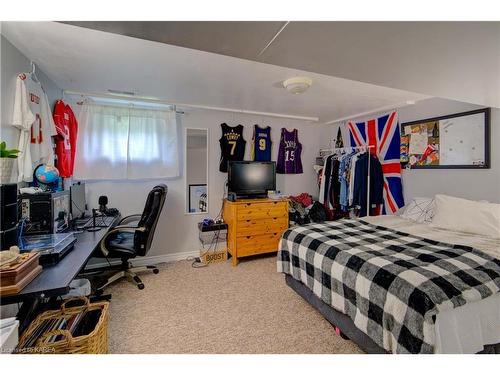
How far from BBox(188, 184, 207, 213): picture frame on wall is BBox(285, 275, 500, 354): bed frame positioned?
1.96m

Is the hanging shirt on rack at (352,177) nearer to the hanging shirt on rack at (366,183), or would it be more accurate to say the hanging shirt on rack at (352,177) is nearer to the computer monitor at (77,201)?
the hanging shirt on rack at (366,183)

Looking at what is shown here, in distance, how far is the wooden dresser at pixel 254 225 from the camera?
10.5 feet

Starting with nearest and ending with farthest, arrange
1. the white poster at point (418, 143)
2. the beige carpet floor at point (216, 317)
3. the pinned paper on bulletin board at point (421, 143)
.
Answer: the beige carpet floor at point (216, 317), the pinned paper on bulletin board at point (421, 143), the white poster at point (418, 143)

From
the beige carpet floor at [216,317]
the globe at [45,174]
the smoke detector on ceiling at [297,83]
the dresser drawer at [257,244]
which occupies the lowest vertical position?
the beige carpet floor at [216,317]

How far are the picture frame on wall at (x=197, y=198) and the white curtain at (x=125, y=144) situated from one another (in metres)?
0.36

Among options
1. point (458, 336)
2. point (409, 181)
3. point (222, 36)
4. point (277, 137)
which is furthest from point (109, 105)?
point (409, 181)

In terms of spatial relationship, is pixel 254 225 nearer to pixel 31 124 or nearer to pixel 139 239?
pixel 139 239

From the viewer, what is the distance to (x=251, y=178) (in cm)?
356

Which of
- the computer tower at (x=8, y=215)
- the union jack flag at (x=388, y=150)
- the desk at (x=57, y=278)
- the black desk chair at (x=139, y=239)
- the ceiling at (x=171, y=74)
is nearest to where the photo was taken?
the desk at (x=57, y=278)

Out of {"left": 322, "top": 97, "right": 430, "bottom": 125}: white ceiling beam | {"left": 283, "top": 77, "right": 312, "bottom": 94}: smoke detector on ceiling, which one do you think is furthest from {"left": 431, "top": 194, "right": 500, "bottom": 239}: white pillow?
{"left": 283, "top": 77, "right": 312, "bottom": 94}: smoke detector on ceiling

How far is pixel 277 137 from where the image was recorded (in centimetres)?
404

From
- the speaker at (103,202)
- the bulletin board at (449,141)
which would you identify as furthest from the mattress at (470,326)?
the speaker at (103,202)
